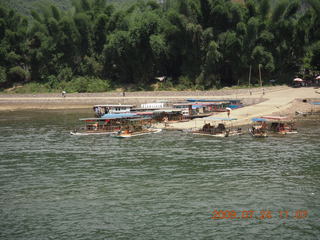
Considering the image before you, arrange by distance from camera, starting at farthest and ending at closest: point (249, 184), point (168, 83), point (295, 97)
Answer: point (168, 83)
point (295, 97)
point (249, 184)

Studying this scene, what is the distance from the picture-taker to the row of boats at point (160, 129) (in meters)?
42.4

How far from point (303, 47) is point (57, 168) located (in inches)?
2033

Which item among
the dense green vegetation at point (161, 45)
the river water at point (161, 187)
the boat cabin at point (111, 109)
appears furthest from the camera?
the dense green vegetation at point (161, 45)

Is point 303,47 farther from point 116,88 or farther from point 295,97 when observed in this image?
point 116,88

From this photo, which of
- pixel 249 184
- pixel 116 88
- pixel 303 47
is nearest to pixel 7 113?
pixel 116 88

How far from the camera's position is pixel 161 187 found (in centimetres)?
2592

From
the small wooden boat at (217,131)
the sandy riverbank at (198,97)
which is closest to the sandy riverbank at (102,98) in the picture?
the sandy riverbank at (198,97)

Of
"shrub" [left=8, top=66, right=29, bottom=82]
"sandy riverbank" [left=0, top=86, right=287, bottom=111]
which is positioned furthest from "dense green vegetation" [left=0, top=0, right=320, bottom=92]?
"sandy riverbank" [left=0, top=86, right=287, bottom=111]

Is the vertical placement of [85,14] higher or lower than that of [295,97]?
higher

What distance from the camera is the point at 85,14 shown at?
275 ft
